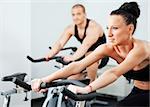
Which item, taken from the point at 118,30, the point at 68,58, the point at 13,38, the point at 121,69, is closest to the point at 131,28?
the point at 118,30

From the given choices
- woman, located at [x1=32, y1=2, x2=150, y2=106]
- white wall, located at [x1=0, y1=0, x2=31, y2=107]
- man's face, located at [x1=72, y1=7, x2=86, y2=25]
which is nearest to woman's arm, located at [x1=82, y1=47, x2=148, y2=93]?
woman, located at [x1=32, y1=2, x2=150, y2=106]

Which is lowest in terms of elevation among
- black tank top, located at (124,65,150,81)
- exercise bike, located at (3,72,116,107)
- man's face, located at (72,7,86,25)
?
exercise bike, located at (3,72,116,107)

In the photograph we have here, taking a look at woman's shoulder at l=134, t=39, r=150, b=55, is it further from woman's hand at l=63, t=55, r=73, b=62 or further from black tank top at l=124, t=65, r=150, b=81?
woman's hand at l=63, t=55, r=73, b=62

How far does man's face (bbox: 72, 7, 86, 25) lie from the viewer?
6.42 ft

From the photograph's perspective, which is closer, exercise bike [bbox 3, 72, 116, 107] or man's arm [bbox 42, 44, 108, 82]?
exercise bike [bbox 3, 72, 116, 107]

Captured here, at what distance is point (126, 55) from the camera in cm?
173

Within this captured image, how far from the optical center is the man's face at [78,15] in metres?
1.96

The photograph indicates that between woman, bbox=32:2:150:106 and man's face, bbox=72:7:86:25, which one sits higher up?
man's face, bbox=72:7:86:25

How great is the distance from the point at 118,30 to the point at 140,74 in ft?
1.00

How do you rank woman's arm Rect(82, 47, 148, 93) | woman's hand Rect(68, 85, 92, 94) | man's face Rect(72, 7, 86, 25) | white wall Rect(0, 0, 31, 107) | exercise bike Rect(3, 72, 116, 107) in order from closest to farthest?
exercise bike Rect(3, 72, 116, 107), woman's hand Rect(68, 85, 92, 94), woman's arm Rect(82, 47, 148, 93), man's face Rect(72, 7, 86, 25), white wall Rect(0, 0, 31, 107)

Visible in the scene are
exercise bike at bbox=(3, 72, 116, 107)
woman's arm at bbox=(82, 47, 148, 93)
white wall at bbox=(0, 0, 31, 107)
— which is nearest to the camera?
exercise bike at bbox=(3, 72, 116, 107)

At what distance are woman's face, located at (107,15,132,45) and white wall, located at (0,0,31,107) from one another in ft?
2.50

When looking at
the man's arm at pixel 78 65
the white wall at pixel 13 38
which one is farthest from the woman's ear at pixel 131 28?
the white wall at pixel 13 38

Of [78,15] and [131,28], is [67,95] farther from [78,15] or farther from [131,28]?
[78,15]
